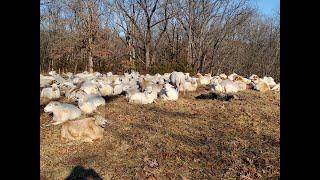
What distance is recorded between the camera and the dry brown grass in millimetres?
3557

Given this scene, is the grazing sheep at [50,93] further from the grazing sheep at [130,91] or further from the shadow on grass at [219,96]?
the shadow on grass at [219,96]

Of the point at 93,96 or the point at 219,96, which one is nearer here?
the point at 93,96

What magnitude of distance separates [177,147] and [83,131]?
4.09 ft

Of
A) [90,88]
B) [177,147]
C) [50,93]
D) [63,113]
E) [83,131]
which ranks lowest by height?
[177,147]

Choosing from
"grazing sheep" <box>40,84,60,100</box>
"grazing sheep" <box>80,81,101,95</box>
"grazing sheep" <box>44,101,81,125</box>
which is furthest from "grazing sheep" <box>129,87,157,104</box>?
"grazing sheep" <box>44,101,81,125</box>

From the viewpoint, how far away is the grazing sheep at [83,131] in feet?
15.4

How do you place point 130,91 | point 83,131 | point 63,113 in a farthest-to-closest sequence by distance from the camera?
point 130,91, point 63,113, point 83,131

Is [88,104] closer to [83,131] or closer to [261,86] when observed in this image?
[83,131]

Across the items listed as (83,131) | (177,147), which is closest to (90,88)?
(83,131)

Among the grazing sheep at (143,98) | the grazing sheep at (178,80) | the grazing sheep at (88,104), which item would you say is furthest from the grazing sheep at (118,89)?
the grazing sheep at (88,104)

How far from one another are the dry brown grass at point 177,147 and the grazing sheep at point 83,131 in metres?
0.10

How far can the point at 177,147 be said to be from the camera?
169 inches
